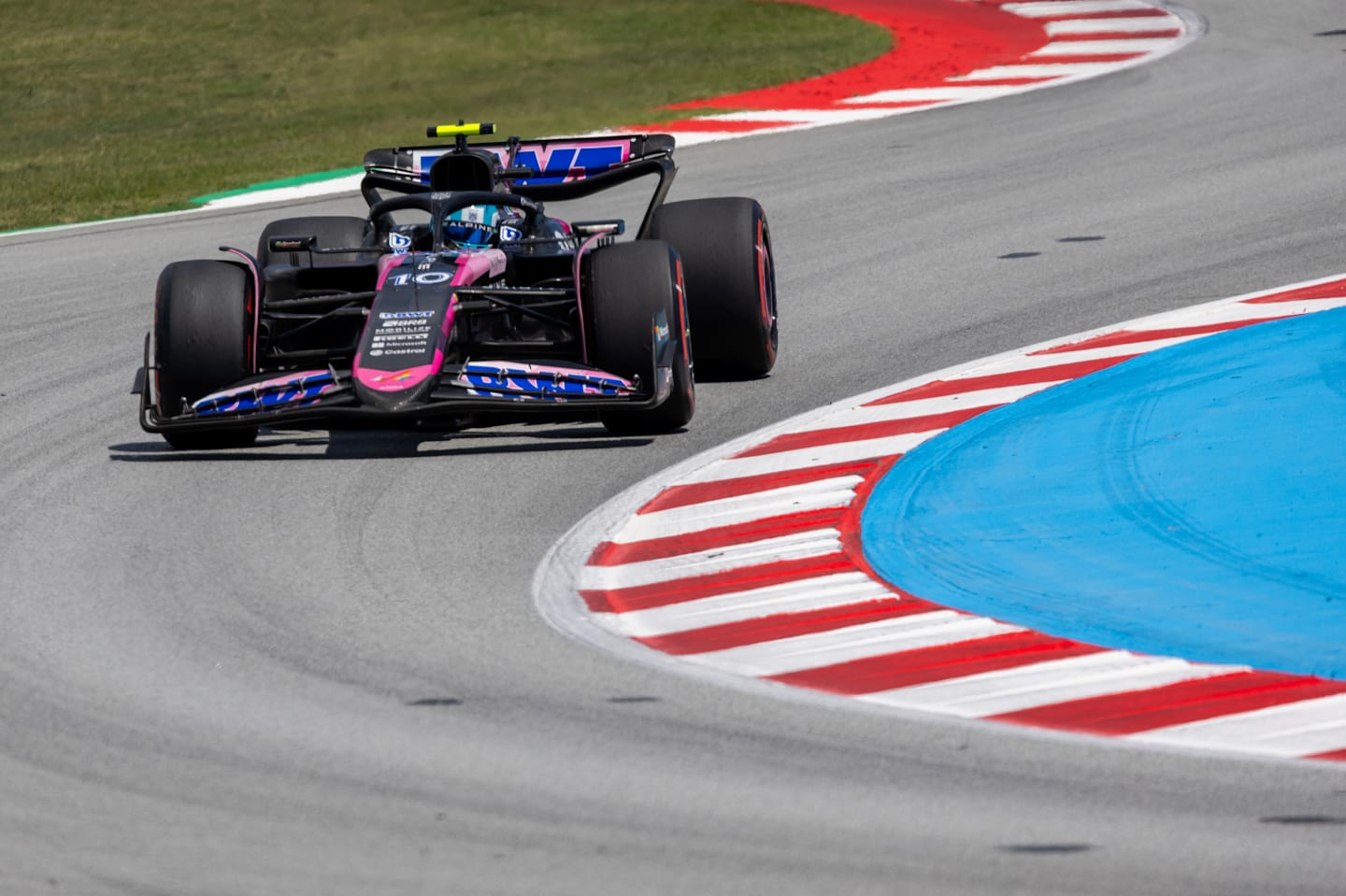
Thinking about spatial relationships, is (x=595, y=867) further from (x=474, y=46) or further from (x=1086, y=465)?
(x=474, y=46)

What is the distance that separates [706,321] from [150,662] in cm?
410

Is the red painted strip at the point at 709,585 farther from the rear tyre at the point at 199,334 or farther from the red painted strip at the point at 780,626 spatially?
the rear tyre at the point at 199,334

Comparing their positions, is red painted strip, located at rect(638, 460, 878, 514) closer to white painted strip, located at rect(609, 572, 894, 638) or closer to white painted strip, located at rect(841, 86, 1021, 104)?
white painted strip, located at rect(609, 572, 894, 638)

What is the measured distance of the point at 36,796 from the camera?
4.68 metres

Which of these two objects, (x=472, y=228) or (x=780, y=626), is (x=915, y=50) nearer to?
(x=472, y=228)

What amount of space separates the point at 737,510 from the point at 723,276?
6.92 ft

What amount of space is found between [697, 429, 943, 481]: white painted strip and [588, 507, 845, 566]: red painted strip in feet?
2.28

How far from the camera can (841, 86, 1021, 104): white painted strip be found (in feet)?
60.1

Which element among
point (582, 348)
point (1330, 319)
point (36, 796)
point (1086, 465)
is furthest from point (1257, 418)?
point (36, 796)

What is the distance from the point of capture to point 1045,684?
208 inches

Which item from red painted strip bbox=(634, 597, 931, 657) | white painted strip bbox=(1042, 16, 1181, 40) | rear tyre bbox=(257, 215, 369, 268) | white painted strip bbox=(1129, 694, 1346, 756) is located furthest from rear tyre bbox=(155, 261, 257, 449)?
white painted strip bbox=(1042, 16, 1181, 40)

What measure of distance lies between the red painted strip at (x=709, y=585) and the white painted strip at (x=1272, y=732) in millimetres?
1705

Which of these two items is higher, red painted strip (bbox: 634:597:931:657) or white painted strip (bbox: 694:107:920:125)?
red painted strip (bbox: 634:597:931:657)

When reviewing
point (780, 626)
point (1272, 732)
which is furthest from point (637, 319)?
point (1272, 732)
